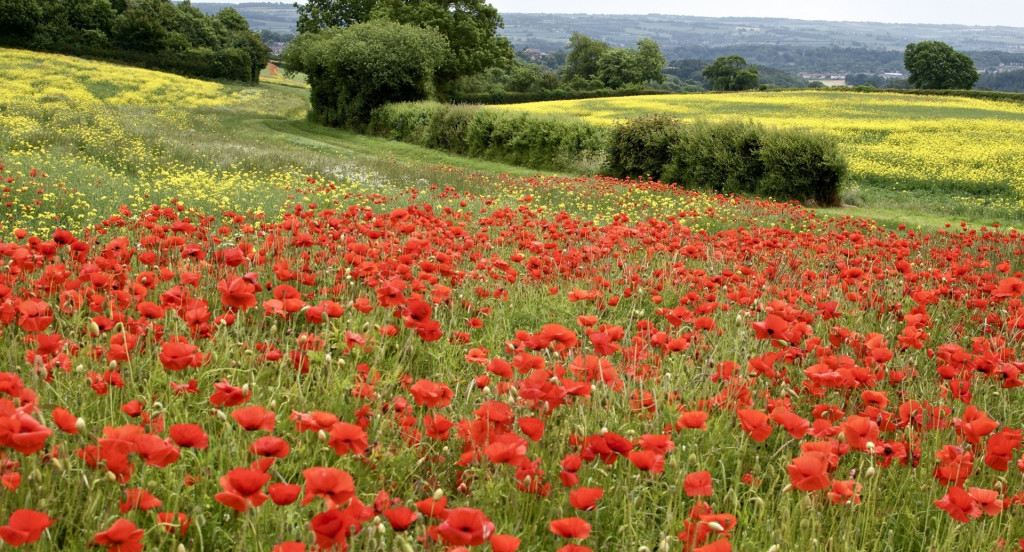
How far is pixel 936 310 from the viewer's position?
521 cm

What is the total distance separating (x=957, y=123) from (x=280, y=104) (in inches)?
1286

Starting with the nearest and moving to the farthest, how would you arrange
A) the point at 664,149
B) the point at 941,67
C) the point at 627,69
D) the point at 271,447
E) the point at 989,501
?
1. the point at 271,447
2. the point at 989,501
3. the point at 664,149
4. the point at 941,67
5. the point at 627,69

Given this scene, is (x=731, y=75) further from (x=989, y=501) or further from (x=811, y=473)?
(x=811, y=473)

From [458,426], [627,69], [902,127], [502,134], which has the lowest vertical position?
[458,426]

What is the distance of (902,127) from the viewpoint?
27438 millimetres

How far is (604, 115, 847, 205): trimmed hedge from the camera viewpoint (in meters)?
16.7

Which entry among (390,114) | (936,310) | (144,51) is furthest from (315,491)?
(144,51)

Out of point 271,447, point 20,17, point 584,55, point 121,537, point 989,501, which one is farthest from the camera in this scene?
point 584,55

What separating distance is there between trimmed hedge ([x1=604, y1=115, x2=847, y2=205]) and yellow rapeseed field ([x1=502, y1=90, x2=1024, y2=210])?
1740mm

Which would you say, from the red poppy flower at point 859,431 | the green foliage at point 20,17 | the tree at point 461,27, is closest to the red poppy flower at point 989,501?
the red poppy flower at point 859,431

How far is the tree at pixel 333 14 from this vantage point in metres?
49.5

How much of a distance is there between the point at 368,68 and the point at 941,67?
66980mm

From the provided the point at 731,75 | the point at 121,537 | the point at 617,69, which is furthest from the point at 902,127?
the point at 731,75

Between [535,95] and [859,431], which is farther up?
[535,95]
